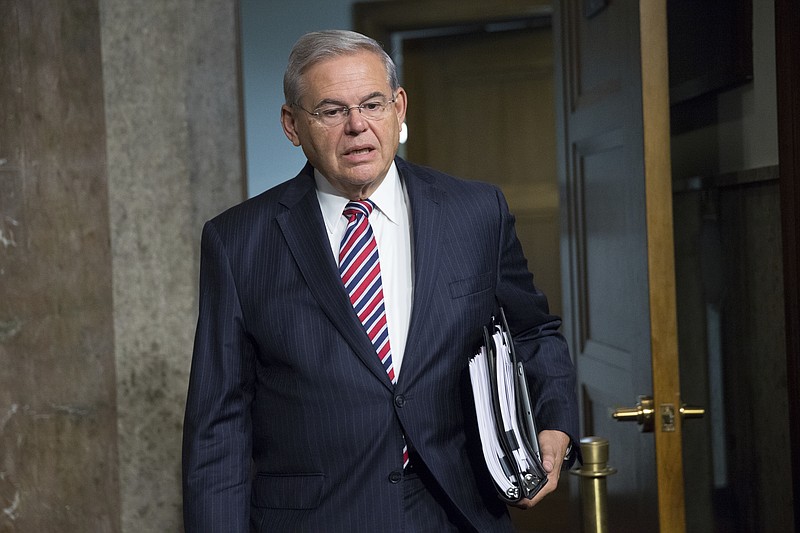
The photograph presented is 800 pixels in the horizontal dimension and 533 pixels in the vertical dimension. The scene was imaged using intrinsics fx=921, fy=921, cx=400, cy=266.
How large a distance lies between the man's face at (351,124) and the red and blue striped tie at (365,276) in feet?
0.24

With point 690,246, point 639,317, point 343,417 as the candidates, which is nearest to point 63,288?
point 343,417

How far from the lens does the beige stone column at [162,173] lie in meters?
2.67

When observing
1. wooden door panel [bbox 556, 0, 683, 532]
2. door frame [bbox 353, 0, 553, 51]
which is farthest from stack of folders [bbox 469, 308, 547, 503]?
door frame [bbox 353, 0, 553, 51]

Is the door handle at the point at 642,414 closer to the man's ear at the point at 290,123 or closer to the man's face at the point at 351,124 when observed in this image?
the man's face at the point at 351,124

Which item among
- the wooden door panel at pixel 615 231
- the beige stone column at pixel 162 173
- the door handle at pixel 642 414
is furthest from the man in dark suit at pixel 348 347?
the beige stone column at pixel 162 173

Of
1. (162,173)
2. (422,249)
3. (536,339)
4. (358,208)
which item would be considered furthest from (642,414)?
(162,173)

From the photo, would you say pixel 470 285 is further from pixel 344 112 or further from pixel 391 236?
pixel 344 112

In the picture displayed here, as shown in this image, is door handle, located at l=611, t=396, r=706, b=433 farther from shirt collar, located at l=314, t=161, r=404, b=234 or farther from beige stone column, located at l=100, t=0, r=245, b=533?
beige stone column, located at l=100, t=0, r=245, b=533

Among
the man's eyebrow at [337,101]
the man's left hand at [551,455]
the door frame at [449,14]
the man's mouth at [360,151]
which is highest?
the door frame at [449,14]

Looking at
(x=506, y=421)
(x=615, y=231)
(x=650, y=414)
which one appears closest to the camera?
(x=506, y=421)

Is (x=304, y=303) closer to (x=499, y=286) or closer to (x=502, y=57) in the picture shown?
(x=499, y=286)

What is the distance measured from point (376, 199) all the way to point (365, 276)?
0.16 m

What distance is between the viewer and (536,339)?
1.73 metres

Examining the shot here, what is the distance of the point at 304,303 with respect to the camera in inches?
62.7
